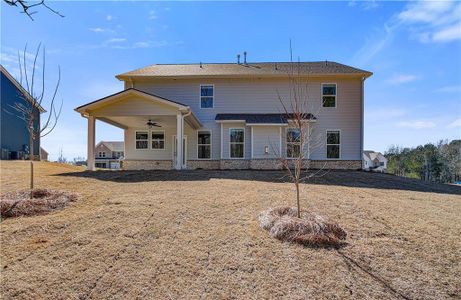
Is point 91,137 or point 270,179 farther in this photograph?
point 91,137

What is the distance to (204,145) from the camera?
1662 cm

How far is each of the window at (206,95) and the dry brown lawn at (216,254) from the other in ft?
35.3

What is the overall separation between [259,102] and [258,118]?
1318 mm

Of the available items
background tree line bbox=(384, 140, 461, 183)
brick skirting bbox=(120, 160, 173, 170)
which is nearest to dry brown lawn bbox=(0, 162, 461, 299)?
brick skirting bbox=(120, 160, 173, 170)

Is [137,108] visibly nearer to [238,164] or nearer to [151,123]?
[151,123]

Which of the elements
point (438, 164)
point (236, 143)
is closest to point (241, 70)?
point (236, 143)

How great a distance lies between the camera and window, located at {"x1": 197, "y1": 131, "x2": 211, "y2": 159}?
651 inches

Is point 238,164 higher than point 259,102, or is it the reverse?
point 259,102

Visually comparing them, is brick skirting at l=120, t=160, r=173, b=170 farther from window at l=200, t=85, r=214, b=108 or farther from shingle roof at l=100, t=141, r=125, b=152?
shingle roof at l=100, t=141, r=125, b=152

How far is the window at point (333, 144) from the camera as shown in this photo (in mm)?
16234

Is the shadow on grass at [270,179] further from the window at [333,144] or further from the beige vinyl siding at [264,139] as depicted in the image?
the window at [333,144]

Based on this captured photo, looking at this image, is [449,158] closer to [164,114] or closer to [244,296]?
[164,114]

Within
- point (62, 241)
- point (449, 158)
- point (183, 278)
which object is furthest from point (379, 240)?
point (449, 158)

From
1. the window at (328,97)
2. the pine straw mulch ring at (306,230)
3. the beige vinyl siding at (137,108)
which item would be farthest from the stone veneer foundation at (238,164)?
the pine straw mulch ring at (306,230)
